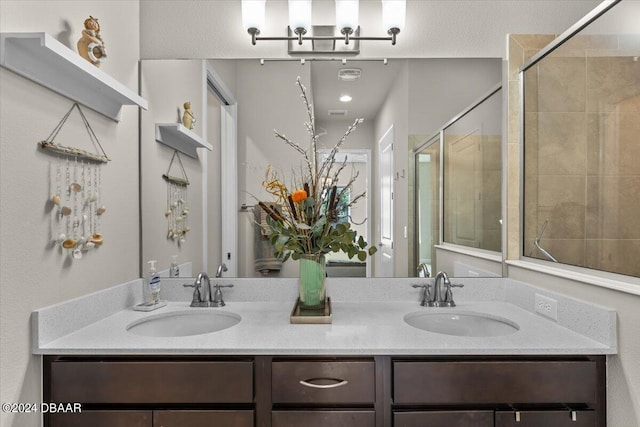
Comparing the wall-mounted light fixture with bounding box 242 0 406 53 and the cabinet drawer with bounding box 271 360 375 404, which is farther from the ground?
the wall-mounted light fixture with bounding box 242 0 406 53

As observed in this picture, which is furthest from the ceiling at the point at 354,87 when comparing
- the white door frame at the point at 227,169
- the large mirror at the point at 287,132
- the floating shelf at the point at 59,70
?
the floating shelf at the point at 59,70

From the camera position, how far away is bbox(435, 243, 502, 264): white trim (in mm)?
1847

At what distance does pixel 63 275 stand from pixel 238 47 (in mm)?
1282

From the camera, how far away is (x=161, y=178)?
1822 millimetres

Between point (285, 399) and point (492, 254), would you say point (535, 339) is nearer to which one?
point (492, 254)

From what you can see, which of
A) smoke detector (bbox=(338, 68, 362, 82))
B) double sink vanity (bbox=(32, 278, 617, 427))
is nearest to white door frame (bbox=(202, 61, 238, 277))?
smoke detector (bbox=(338, 68, 362, 82))

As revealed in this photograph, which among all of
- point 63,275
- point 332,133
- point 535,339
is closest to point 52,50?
point 63,275

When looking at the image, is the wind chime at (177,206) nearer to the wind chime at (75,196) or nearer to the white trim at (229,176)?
the white trim at (229,176)

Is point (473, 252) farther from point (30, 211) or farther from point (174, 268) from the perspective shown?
point (30, 211)

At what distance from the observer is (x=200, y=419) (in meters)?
1.20

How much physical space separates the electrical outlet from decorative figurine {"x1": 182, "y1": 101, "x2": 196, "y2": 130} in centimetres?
173

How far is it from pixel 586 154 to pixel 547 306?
0.93m

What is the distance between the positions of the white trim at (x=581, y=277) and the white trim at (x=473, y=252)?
85 mm

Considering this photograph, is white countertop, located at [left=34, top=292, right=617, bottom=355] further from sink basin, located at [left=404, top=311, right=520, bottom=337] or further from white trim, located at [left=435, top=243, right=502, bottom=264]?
white trim, located at [left=435, top=243, right=502, bottom=264]
